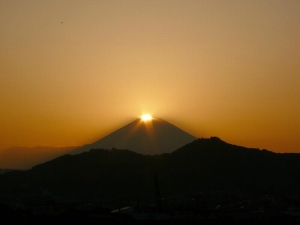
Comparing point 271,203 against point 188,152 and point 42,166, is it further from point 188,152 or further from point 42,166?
point 42,166

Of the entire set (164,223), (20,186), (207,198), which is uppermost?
(20,186)

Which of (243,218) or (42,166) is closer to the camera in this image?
(243,218)

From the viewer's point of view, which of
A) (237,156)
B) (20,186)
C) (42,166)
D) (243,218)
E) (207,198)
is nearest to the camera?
(243,218)

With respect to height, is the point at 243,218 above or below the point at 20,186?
below

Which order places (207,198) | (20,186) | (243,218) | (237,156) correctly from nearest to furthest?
1. (243,218)
2. (207,198)
3. (20,186)
4. (237,156)

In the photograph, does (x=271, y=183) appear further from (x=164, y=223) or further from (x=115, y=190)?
(x=164, y=223)

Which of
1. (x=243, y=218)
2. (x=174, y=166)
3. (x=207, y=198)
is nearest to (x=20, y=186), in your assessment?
(x=174, y=166)
